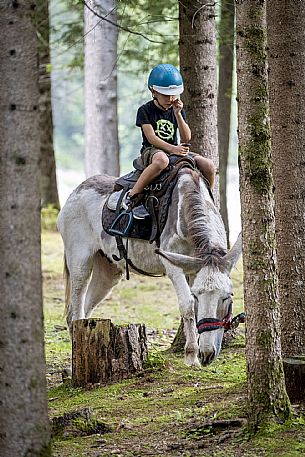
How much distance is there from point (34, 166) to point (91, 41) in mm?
10862

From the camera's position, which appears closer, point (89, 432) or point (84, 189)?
point (89, 432)

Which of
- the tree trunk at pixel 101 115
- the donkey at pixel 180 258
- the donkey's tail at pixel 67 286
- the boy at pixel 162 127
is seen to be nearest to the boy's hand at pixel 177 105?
the boy at pixel 162 127

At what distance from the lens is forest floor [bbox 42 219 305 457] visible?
16.6 ft

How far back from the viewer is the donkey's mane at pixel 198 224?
21.9ft

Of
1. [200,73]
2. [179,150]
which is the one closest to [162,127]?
[179,150]

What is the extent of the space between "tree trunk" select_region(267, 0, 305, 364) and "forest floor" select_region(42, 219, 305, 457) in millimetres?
672

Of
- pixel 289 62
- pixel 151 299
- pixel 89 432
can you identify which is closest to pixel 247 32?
pixel 289 62

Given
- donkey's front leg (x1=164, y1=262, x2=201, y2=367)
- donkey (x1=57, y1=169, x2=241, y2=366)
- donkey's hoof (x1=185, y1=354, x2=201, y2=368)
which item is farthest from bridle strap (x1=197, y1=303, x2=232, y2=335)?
donkey's hoof (x1=185, y1=354, x2=201, y2=368)

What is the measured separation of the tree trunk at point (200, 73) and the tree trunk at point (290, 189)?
7.22 feet

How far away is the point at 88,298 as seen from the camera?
903 cm

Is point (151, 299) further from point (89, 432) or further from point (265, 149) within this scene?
point (265, 149)

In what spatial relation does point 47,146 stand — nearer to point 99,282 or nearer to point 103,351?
point 99,282

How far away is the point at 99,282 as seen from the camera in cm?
909

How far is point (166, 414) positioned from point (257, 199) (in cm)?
198
